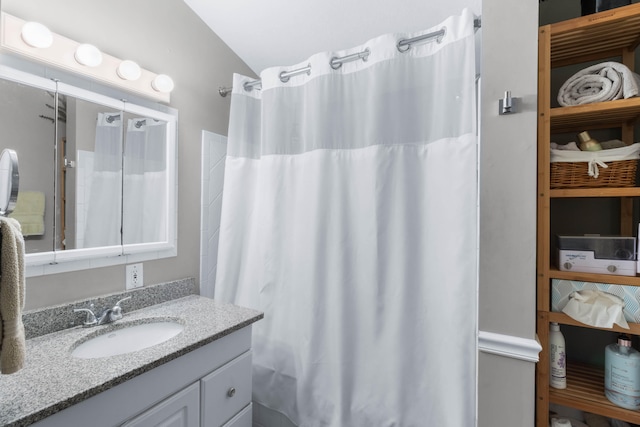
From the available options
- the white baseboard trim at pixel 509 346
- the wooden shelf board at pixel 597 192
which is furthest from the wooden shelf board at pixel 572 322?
the wooden shelf board at pixel 597 192

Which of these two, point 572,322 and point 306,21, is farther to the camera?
point 306,21

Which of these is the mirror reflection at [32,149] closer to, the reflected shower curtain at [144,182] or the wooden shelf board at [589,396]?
the reflected shower curtain at [144,182]

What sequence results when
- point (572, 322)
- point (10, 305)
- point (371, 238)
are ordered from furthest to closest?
point (371, 238), point (572, 322), point (10, 305)

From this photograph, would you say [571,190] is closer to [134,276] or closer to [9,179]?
[9,179]

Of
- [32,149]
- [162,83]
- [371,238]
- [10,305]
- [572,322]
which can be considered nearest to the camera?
[10,305]

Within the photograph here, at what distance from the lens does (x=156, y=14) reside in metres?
1.53

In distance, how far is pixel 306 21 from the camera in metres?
1.59

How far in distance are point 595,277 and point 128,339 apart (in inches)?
70.6

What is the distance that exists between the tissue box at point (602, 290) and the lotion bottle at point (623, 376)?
0.14 meters

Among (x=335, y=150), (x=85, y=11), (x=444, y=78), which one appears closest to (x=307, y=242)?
(x=335, y=150)

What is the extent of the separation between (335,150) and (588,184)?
987 mm

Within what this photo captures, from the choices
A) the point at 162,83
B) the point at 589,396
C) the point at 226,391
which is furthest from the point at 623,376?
the point at 162,83

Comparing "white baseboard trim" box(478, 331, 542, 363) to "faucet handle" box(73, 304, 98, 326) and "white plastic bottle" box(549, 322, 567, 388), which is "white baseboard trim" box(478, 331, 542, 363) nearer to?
"white plastic bottle" box(549, 322, 567, 388)

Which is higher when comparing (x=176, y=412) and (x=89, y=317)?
(x=89, y=317)
